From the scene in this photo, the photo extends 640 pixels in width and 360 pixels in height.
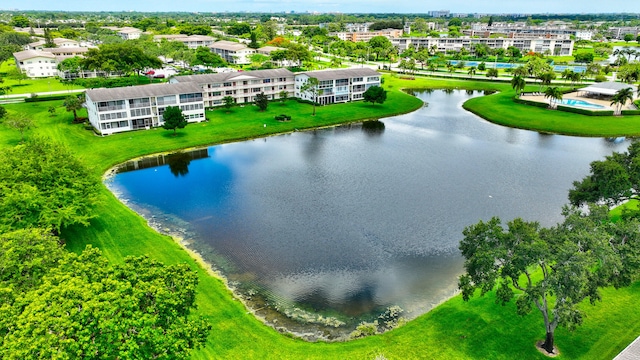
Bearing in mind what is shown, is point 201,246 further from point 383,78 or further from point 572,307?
point 383,78

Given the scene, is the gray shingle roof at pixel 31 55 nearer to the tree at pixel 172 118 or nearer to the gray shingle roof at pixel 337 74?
the tree at pixel 172 118

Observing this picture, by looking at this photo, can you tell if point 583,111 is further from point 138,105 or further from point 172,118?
point 138,105

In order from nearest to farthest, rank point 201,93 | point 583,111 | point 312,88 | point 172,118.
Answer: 1. point 172,118
2. point 201,93
3. point 583,111
4. point 312,88

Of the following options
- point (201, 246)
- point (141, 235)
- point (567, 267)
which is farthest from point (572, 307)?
point (141, 235)

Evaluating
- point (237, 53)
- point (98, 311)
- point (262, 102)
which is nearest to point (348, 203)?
point (98, 311)

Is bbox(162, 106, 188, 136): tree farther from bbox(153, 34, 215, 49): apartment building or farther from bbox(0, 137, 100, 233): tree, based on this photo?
bbox(153, 34, 215, 49): apartment building

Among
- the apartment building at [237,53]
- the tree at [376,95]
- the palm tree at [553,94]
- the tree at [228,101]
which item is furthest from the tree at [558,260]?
the apartment building at [237,53]
